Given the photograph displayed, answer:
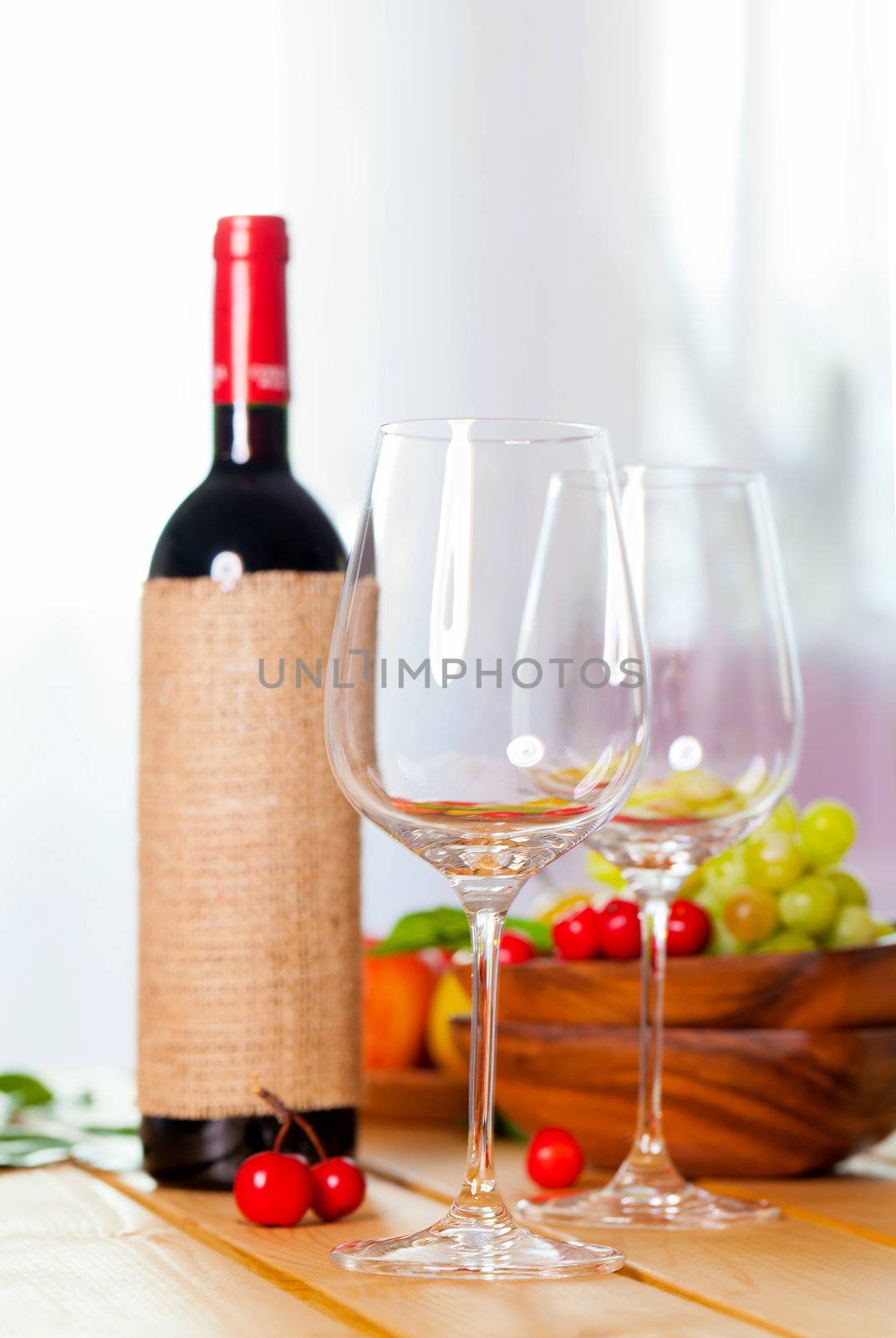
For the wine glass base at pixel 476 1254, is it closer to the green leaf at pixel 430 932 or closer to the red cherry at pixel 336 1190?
the red cherry at pixel 336 1190

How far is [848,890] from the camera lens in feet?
2.98

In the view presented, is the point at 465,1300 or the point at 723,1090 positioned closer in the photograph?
the point at 465,1300

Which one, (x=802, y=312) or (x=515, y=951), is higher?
(x=802, y=312)

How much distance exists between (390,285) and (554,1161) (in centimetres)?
179

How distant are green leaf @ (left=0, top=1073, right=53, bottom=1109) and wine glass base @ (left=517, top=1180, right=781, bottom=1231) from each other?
1.25 feet

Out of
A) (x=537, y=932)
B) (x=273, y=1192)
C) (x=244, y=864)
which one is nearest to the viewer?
(x=273, y=1192)

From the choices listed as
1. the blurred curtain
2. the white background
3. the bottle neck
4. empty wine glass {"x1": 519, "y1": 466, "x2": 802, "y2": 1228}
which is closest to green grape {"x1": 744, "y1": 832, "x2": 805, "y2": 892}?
empty wine glass {"x1": 519, "y1": 466, "x2": 802, "y2": 1228}

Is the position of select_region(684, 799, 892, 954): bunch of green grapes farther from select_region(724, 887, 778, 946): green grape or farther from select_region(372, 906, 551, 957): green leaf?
select_region(372, 906, 551, 957): green leaf

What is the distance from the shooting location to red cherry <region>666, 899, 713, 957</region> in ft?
2.85

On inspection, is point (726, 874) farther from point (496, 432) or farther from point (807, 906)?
point (496, 432)

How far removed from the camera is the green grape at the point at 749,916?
2.86ft

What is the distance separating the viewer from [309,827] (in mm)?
814

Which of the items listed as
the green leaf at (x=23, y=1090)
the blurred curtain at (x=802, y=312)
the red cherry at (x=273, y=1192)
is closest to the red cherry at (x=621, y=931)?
the red cherry at (x=273, y=1192)

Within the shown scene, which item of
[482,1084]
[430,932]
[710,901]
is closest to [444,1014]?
[430,932]
